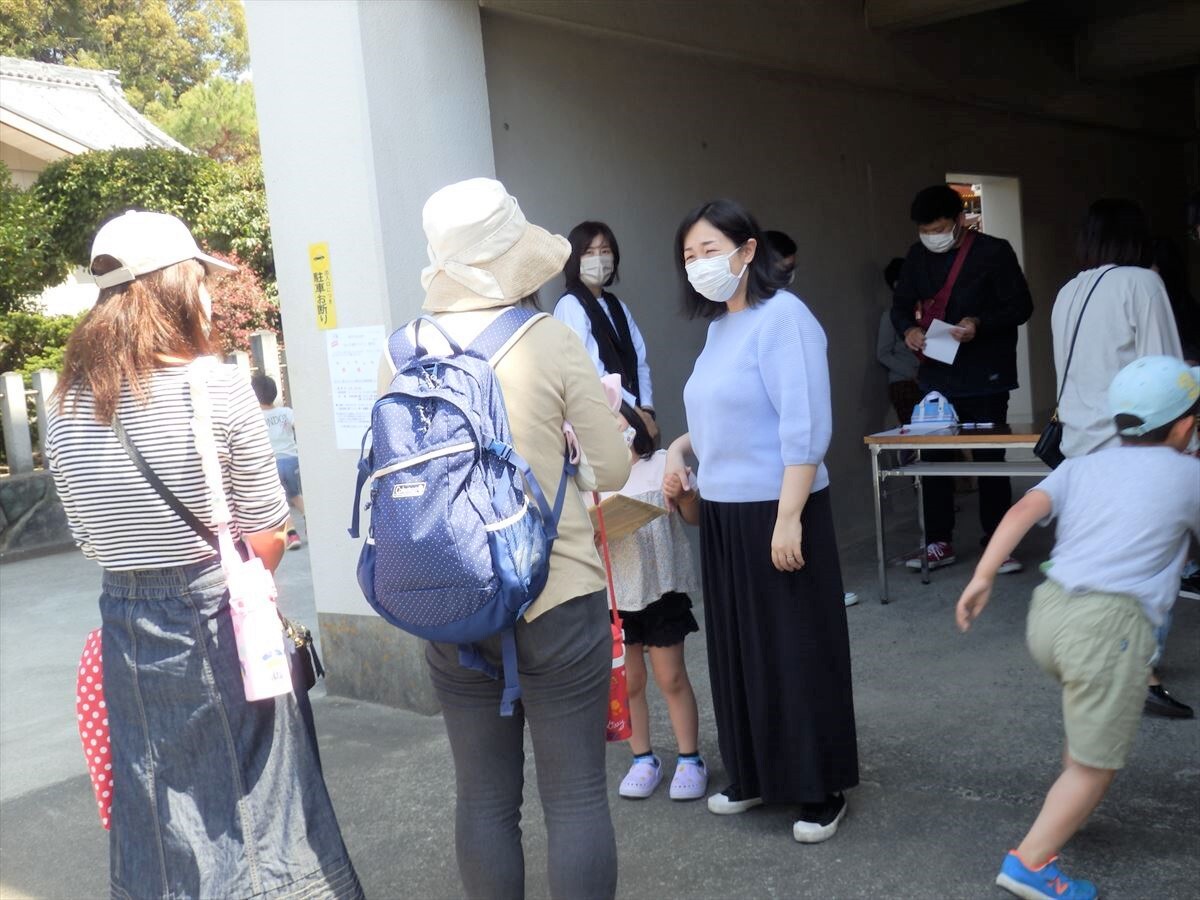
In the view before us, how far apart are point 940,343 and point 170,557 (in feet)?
15.0

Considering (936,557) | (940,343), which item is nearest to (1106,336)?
(940,343)

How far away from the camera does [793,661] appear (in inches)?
132

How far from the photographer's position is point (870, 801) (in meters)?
3.66

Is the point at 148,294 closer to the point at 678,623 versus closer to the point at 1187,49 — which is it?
the point at 678,623

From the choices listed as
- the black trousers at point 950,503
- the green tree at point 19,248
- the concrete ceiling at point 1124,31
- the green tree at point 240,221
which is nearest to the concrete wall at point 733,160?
the black trousers at point 950,503

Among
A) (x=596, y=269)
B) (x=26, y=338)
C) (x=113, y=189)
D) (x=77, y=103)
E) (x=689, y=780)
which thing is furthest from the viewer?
(x=77, y=103)

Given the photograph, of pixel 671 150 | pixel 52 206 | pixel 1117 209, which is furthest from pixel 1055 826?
pixel 52 206

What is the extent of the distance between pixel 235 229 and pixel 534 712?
1760 cm

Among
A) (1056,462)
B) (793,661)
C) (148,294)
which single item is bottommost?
(793,661)

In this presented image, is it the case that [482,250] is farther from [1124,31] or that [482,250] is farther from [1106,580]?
[1124,31]

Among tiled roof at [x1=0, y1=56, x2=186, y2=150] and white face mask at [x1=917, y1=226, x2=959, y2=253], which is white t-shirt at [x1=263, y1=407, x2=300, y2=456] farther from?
tiled roof at [x1=0, y1=56, x2=186, y2=150]

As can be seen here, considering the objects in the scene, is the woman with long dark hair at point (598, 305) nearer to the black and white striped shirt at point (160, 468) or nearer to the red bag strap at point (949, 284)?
the red bag strap at point (949, 284)

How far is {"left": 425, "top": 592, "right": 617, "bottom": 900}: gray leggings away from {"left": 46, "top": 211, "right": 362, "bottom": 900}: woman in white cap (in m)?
0.39

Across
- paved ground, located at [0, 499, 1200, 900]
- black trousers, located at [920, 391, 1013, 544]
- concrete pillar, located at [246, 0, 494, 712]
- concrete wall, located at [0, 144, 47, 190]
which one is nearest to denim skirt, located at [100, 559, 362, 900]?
→ paved ground, located at [0, 499, 1200, 900]
